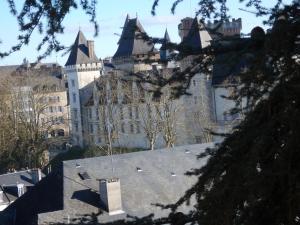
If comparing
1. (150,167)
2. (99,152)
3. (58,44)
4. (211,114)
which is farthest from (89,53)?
(58,44)

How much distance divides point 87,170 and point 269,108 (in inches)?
769

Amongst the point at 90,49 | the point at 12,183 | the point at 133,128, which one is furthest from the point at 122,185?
the point at 90,49

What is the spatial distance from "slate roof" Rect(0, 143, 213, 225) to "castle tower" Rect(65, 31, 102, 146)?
31478 millimetres

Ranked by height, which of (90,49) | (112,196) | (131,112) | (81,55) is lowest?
(112,196)

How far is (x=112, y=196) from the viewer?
19.6m

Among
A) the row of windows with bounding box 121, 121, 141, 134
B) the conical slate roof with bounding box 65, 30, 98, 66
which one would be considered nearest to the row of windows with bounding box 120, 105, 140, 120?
the row of windows with bounding box 121, 121, 141, 134

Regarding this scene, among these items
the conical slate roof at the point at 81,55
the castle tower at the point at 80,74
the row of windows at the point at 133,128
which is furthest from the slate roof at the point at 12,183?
the conical slate roof at the point at 81,55

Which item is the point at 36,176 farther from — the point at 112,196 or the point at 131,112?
the point at 131,112

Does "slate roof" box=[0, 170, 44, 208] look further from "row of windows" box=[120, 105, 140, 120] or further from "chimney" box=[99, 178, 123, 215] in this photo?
"row of windows" box=[120, 105, 140, 120]

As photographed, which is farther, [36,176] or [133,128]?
[133,128]

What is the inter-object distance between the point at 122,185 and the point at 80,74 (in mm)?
36509

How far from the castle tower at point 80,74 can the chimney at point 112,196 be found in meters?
35.6

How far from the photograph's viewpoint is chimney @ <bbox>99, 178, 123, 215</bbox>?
1961cm

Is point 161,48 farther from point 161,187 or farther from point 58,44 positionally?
point 161,187
